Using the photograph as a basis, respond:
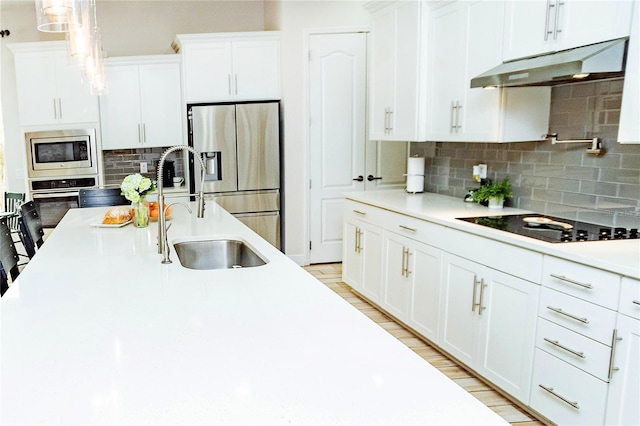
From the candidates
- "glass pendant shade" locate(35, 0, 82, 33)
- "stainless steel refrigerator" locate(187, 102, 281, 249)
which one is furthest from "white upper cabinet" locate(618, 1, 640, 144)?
"stainless steel refrigerator" locate(187, 102, 281, 249)

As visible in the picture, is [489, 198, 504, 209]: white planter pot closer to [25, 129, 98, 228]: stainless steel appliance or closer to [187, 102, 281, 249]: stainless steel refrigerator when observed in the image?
[187, 102, 281, 249]: stainless steel refrigerator

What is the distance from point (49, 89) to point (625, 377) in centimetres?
553

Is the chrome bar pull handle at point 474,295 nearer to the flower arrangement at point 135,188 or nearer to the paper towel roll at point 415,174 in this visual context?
the paper towel roll at point 415,174

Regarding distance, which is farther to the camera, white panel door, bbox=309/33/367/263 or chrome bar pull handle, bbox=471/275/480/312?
white panel door, bbox=309/33/367/263

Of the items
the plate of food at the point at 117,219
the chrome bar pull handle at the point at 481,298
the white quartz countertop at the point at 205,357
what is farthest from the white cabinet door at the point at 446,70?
the plate of food at the point at 117,219

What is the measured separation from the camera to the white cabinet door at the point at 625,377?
1810mm

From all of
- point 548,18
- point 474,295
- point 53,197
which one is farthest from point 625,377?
point 53,197

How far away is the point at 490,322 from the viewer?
2.53m

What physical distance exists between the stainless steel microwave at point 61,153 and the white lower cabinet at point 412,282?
348cm

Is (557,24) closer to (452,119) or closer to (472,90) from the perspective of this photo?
(472,90)

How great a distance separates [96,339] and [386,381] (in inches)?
30.7

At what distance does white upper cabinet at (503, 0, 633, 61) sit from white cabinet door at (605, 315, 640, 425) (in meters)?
1.28

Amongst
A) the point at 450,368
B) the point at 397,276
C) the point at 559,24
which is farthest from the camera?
the point at 397,276

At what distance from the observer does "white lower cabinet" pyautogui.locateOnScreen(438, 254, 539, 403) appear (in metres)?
2.32
